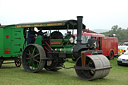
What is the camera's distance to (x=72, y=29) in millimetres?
9891

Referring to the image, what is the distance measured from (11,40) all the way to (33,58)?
2.41 metres

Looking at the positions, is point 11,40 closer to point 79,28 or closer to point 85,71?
point 79,28

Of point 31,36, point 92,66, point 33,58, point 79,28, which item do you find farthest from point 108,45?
point 92,66

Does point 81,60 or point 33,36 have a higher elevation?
point 33,36

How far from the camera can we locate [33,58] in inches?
404

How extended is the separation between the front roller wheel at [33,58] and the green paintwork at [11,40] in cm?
161

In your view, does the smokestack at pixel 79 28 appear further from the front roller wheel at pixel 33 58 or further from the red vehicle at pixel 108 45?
the red vehicle at pixel 108 45

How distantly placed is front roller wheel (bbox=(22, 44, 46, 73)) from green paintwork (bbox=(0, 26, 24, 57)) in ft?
5.29

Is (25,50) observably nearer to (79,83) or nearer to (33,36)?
(33,36)

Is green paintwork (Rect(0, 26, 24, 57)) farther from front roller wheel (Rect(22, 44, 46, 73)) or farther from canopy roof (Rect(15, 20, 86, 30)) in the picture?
front roller wheel (Rect(22, 44, 46, 73))

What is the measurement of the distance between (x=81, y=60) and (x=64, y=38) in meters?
1.46

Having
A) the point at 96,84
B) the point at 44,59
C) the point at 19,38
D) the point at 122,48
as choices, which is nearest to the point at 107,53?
the point at 122,48

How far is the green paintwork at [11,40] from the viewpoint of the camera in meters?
11.6

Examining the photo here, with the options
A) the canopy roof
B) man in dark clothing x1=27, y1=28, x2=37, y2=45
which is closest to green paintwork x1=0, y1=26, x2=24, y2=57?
the canopy roof
